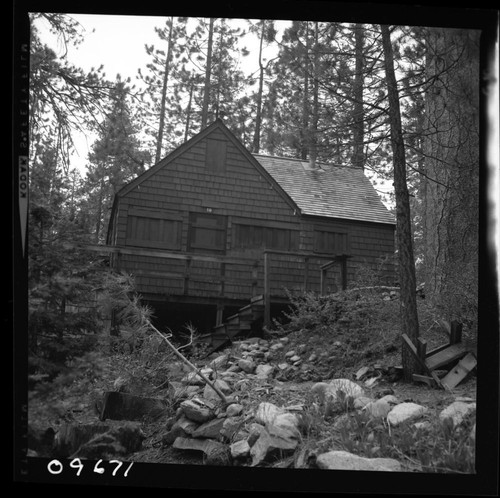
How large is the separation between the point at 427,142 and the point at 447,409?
236 centimetres

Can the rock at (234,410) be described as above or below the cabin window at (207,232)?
below

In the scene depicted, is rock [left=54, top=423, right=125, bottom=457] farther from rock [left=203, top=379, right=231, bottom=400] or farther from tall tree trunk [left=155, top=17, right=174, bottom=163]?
tall tree trunk [left=155, top=17, right=174, bottom=163]

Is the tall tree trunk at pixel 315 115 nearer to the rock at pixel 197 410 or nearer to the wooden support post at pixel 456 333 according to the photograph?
the wooden support post at pixel 456 333

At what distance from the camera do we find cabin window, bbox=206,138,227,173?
7677 mm

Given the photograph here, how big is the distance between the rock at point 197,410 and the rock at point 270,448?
2.12 ft

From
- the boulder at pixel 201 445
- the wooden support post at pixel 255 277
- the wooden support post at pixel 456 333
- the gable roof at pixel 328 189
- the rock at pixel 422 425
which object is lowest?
the boulder at pixel 201 445

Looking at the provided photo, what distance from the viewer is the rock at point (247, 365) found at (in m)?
5.41

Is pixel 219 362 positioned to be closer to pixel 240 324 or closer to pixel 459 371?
pixel 240 324

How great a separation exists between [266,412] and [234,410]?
1.21 feet

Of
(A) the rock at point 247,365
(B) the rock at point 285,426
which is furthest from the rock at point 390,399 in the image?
(A) the rock at point 247,365

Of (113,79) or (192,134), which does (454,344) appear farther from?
(192,134)

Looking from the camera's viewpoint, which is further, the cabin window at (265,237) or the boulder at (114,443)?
the cabin window at (265,237)

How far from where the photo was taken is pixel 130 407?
441 centimetres

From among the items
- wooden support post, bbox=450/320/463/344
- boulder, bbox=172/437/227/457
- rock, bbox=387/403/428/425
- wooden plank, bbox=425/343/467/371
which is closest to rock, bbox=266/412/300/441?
boulder, bbox=172/437/227/457
